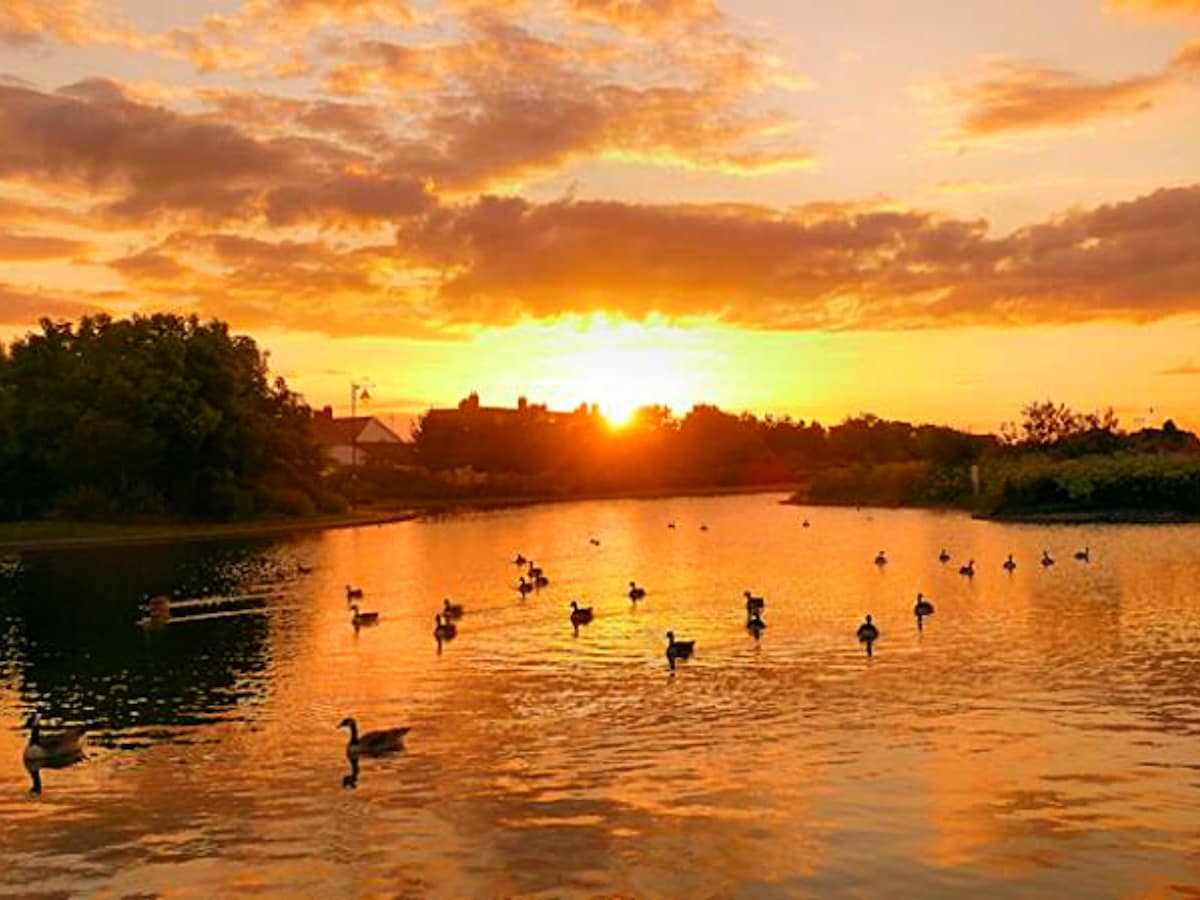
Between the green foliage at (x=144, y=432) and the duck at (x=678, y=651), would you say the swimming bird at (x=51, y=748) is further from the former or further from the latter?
the green foliage at (x=144, y=432)

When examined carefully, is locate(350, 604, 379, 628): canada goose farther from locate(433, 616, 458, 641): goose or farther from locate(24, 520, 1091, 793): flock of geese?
locate(433, 616, 458, 641): goose

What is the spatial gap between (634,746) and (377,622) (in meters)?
23.9

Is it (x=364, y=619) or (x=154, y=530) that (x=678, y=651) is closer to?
(x=364, y=619)

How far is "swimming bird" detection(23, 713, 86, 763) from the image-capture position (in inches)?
1049

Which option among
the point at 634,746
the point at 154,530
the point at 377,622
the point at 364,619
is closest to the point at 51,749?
the point at 634,746

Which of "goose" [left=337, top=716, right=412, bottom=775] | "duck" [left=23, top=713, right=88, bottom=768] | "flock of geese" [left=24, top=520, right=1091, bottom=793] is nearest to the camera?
"goose" [left=337, top=716, right=412, bottom=775]

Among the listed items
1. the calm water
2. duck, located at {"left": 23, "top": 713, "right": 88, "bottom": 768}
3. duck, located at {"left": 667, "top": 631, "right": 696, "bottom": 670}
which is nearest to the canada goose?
the calm water

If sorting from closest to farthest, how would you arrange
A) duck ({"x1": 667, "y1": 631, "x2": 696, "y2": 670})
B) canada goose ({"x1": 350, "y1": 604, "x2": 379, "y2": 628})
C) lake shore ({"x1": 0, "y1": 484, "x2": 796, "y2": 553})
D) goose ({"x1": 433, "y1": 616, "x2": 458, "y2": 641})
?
duck ({"x1": 667, "y1": 631, "x2": 696, "y2": 670})
goose ({"x1": 433, "y1": 616, "x2": 458, "y2": 641})
canada goose ({"x1": 350, "y1": 604, "x2": 379, "y2": 628})
lake shore ({"x1": 0, "y1": 484, "x2": 796, "y2": 553})

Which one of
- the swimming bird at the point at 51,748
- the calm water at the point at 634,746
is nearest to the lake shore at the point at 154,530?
the calm water at the point at 634,746

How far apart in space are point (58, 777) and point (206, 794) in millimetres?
4229

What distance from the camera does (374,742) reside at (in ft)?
85.3

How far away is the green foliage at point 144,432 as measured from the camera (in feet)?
373

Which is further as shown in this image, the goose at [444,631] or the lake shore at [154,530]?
the lake shore at [154,530]

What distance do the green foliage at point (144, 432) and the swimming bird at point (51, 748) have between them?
Answer: 89.2 m
